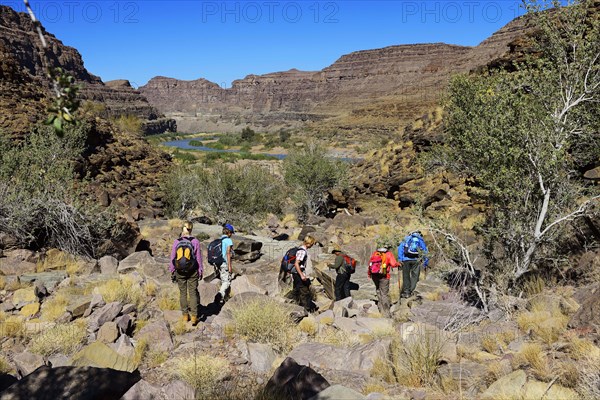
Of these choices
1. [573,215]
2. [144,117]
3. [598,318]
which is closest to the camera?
[598,318]

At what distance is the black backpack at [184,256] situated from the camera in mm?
7043

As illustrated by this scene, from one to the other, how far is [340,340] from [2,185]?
32.7 feet

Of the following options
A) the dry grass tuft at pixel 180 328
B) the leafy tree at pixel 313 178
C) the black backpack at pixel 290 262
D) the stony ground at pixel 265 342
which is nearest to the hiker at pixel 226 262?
the stony ground at pixel 265 342

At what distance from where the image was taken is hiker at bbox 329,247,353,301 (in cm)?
888

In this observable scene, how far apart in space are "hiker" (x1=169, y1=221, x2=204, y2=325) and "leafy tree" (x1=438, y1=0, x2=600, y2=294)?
5.49 metres

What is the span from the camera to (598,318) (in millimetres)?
5438

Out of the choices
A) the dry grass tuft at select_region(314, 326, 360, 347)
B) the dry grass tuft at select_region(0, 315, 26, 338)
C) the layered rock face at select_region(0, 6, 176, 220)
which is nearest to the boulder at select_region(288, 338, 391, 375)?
the dry grass tuft at select_region(314, 326, 360, 347)

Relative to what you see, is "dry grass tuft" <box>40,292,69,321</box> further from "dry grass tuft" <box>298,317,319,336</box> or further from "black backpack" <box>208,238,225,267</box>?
"dry grass tuft" <box>298,317,319,336</box>

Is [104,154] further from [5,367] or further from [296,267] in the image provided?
[5,367]

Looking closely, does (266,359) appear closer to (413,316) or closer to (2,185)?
(413,316)

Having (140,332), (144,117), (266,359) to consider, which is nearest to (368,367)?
(266,359)

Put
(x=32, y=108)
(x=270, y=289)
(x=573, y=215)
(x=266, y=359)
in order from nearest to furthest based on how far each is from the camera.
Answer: (x=266, y=359) → (x=573, y=215) → (x=270, y=289) → (x=32, y=108)

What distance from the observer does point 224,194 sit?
22312 millimetres

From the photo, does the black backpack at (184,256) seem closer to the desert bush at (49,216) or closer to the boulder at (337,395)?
the boulder at (337,395)
